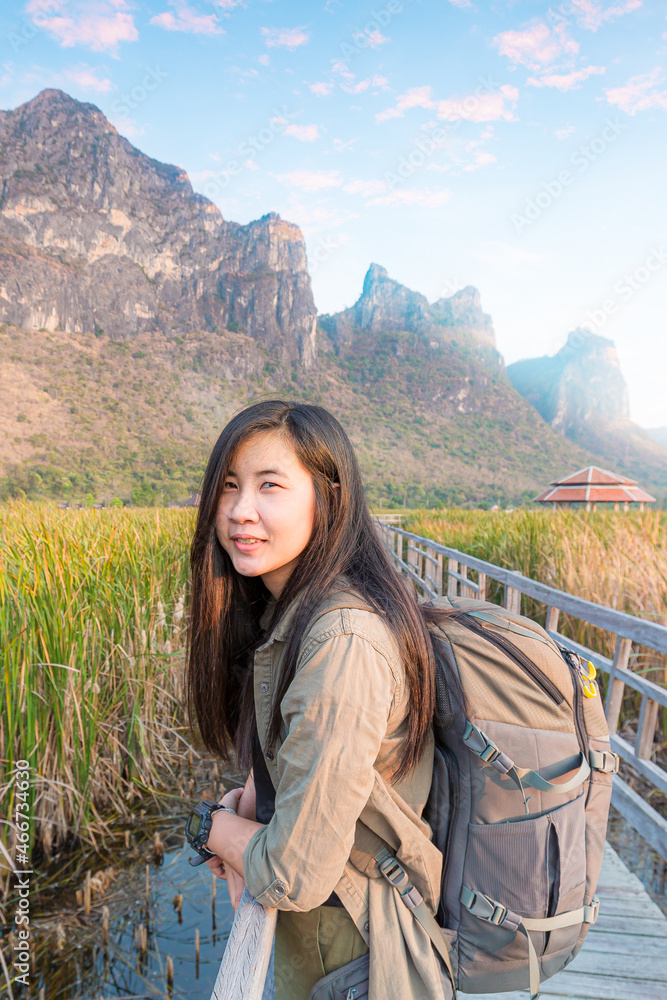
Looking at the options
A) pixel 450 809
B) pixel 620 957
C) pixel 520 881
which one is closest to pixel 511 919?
pixel 520 881

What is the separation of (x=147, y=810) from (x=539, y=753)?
7.65ft

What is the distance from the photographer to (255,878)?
704 mm

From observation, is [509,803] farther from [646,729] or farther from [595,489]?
[595,489]

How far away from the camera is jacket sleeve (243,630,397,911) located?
658 millimetres

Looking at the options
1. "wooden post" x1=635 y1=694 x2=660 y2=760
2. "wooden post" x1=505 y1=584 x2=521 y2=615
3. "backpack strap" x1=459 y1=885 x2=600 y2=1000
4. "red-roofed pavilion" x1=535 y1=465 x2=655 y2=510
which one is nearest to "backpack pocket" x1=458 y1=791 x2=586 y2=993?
"backpack strap" x1=459 y1=885 x2=600 y2=1000

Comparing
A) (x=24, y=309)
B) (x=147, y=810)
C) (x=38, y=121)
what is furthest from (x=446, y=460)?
(x=38, y=121)

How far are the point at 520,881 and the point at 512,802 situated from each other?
117mm

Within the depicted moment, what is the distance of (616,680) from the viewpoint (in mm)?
2211

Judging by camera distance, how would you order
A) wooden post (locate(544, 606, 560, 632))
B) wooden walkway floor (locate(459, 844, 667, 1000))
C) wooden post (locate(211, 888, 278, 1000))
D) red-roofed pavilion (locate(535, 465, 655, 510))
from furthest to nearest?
red-roofed pavilion (locate(535, 465, 655, 510)), wooden post (locate(544, 606, 560, 632)), wooden walkway floor (locate(459, 844, 667, 1000)), wooden post (locate(211, 888, 278, 1000))

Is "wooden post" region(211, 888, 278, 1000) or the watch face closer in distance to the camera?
"wooden post" region(211, 888, 278, 1000)

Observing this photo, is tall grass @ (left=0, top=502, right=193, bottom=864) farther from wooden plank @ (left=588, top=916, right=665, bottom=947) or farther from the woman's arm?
wooden plank @ (left=588, top=916, right=665, bottom=947)

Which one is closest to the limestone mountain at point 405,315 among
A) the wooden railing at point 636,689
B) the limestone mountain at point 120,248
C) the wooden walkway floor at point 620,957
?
the limestone mountain at point 120,248

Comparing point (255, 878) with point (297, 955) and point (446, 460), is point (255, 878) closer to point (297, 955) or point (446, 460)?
point (297, 955)

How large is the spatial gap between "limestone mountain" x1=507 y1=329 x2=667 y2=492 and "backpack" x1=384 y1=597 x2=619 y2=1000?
87057 mm
